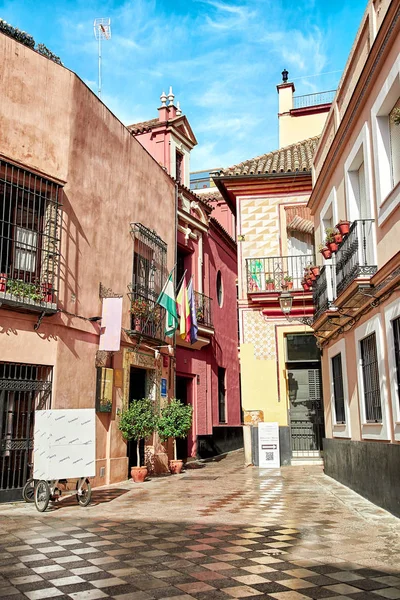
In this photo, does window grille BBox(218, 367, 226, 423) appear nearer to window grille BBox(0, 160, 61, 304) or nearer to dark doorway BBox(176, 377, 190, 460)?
dark doorway BBox(176, 377, 190, 460)

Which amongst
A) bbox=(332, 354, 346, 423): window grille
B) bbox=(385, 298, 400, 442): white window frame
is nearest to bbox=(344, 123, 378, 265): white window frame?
bbox=(385, 298, 400, 442): white window frame

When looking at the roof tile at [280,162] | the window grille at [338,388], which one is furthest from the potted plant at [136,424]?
the roof tile at [280,162]

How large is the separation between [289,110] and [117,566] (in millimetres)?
19615

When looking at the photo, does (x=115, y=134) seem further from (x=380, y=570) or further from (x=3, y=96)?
(x=380, y=570)

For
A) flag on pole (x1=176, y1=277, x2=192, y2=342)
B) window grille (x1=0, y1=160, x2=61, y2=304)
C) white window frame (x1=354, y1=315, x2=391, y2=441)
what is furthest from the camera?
flag on pole (x1=176, y1=277, x2=192, y2=342)

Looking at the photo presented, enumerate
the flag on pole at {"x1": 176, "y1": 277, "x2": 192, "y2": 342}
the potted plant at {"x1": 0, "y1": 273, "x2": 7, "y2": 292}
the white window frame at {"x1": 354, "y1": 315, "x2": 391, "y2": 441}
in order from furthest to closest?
the flag on pole at {"x1": 176, "y1": 277, "x2": 192, "y2": 342}
the potted plant at {"x1": 0, "y1": 273, "x2": 7, "y2": 292}
the white window frame at {"x1": 354, "y1": 315, "x2": 391, "y2": 441}

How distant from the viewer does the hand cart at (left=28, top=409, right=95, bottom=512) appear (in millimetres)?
8906

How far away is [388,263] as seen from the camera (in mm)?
7906

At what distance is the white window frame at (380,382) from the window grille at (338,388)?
179 cm

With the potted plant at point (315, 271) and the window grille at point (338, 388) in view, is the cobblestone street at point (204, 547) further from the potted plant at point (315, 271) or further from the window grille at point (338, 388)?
the potted plant at point (315, 271)

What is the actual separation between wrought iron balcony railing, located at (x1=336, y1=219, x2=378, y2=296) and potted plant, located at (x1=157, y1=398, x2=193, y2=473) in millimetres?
5944

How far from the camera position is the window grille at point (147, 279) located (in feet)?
47.0

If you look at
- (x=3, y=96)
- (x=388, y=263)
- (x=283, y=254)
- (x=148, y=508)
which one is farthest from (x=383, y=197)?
(x=283, y=254)

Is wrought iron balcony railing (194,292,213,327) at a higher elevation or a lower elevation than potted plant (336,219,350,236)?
higher
